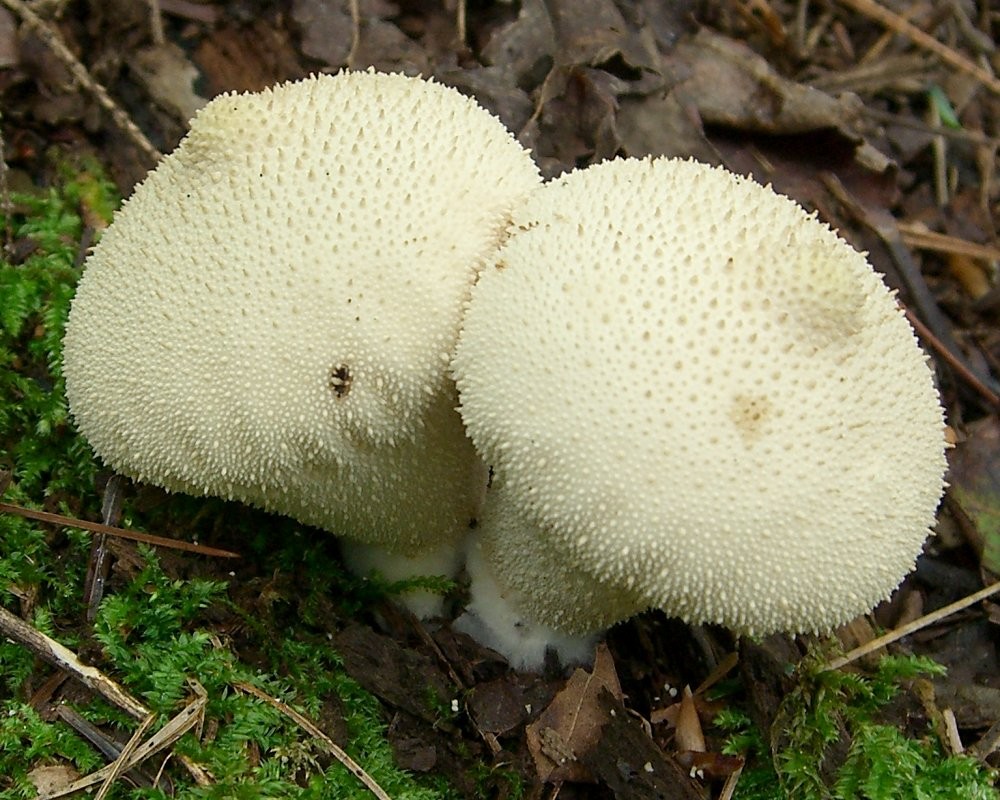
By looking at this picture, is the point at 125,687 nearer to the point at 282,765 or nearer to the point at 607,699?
the point at 282,765

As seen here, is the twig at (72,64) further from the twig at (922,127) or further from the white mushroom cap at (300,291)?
the twig at (922,127)

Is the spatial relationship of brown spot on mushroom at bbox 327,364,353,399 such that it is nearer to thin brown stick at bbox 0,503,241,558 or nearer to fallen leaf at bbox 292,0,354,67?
thin brown stick at bbox 0,503,241,558

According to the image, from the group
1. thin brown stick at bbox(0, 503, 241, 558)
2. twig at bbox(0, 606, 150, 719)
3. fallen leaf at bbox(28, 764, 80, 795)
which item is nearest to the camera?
fallen leaf at bbox(28, 764, 80, 795)

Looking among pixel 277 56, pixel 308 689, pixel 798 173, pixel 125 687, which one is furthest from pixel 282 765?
pixel 798 173

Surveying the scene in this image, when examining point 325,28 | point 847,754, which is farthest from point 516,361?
point 325,28

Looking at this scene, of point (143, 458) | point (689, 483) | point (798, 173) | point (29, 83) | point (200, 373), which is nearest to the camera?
point (689, 483)

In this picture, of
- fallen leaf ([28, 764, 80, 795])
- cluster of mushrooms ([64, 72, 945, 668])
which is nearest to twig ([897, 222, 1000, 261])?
cluster of mushrooms ([64, 72, 945, 668])
